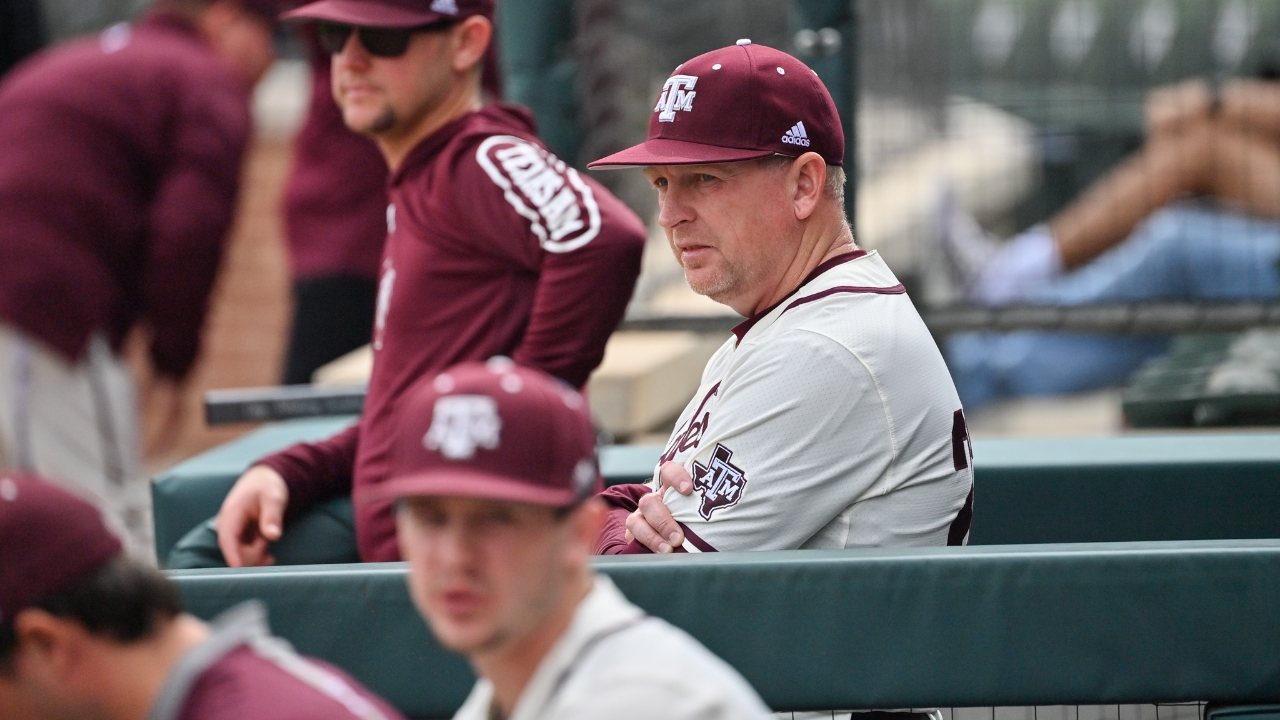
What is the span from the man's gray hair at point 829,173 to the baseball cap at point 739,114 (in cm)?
2

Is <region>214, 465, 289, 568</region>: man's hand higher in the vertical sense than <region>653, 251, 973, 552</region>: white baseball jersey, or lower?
lower

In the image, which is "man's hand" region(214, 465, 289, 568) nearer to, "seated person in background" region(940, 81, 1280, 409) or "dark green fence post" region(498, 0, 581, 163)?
"dark green fence post" region(498, 0, 581, 163)

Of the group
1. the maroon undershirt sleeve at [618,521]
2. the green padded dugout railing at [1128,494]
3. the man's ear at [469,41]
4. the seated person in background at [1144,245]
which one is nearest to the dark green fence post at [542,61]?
the seated person in background at [1144,245]

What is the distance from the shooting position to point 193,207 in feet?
16.4

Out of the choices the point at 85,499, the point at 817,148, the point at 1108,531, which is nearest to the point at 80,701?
the point at 85,499

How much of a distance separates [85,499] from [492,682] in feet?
1.86

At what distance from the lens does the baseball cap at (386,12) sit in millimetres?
3053

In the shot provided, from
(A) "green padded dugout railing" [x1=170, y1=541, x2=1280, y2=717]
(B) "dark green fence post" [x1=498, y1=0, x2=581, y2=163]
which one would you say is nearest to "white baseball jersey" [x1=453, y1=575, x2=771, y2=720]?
(A) "green padded dugout railing" [x1=170, y1=541, x2=1280, y2=717]

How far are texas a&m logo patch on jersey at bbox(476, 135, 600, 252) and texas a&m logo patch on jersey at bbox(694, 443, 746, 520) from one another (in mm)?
616

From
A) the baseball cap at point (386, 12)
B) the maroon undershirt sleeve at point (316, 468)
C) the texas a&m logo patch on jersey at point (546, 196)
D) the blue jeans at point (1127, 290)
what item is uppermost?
the baseball cap at point (386, 12)

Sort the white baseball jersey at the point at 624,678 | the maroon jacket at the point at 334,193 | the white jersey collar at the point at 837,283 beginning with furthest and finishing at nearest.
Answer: the maroon jacket at the point at 334,193 → the white jersey collar at the point at 837,283 → the white baseball jersey at the point at 624,678

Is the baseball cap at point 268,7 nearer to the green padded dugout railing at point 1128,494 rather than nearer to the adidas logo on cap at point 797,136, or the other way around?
the green padded dugout railing at point 1128,494

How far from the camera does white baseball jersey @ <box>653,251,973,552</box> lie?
94.4 inches

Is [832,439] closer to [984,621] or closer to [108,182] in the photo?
[984,621]
